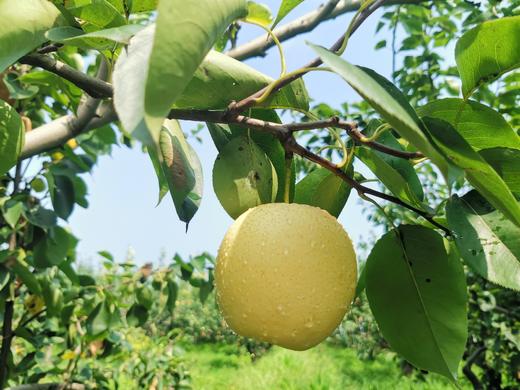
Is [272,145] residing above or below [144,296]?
above

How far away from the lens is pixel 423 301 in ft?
2.13

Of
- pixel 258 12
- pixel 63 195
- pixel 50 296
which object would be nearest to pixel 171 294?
pixel 50 296

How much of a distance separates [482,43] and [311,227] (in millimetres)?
278

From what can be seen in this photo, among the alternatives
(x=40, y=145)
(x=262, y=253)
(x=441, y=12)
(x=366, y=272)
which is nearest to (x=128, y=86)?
(x=262, y=253)

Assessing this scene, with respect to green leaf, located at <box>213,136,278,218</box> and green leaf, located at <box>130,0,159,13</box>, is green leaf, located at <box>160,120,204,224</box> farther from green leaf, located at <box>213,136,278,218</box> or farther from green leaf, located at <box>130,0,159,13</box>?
green leaf, located at <box>130,0,159,13</box>

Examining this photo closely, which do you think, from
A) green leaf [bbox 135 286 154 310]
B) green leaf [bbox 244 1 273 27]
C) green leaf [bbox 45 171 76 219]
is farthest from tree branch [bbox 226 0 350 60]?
green leaf [bbox 244 1 273 27]

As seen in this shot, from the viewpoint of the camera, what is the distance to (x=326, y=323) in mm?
635

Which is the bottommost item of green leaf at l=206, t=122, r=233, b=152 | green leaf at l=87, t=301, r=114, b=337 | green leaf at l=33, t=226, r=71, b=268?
green leaf at l=87, t=301, r=114, b=337

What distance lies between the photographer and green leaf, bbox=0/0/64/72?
52cm

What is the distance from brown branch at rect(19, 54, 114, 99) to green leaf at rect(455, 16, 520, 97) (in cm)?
40

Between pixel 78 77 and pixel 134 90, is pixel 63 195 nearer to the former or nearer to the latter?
pixel 78 77

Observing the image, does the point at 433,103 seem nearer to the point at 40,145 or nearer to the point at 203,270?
the point at 40,145

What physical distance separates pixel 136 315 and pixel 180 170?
1.70 metres

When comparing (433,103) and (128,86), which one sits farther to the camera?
(433,103)
